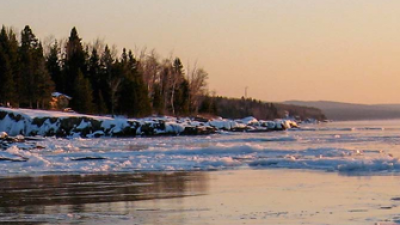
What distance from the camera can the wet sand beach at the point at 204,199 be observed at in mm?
11156

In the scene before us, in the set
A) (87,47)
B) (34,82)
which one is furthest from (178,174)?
(87,47)

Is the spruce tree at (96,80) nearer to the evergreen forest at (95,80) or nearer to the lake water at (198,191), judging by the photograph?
the evergreen forest at (95,80)

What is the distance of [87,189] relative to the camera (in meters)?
15.7

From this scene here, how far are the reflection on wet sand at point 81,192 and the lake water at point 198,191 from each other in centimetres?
2

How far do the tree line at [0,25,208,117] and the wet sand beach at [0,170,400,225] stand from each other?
5166cm

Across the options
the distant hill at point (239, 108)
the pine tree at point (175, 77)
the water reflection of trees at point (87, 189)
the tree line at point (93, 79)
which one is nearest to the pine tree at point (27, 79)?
the tree line at point (93, 79)

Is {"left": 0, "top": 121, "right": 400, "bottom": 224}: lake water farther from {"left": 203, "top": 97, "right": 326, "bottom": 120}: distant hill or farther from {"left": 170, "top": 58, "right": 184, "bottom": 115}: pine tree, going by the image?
{"left": 203, "top": 97, "right": 326, "bottom": 120}: distant hill

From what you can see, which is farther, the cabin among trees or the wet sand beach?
the cabin among trees

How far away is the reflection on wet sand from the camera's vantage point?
12.1 meters

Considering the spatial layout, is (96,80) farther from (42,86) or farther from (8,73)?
(8,73)

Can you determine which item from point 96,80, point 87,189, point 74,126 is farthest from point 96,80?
point 87,189

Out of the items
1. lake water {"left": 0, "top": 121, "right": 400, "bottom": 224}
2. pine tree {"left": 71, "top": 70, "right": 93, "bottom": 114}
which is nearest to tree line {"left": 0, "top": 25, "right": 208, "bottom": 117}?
pine tree {"left": 71, "top": 70, "right": 93, "bottom": 114}

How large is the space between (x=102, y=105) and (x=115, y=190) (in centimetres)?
6519

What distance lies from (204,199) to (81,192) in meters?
3.09
